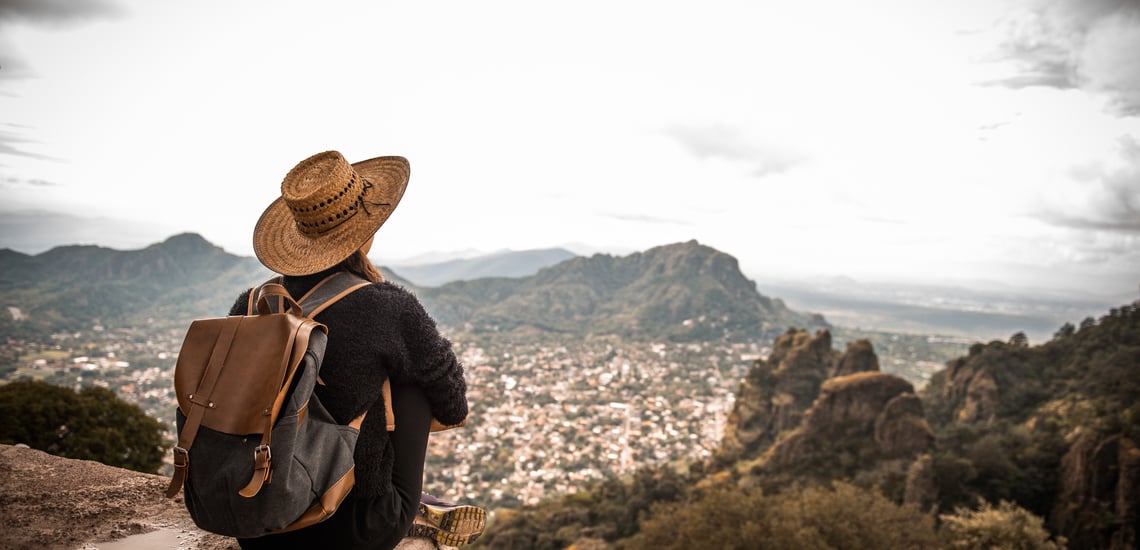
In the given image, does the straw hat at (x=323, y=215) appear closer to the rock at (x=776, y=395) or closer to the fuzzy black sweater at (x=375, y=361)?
the fuzzy black sweater at (x=375, y=361)

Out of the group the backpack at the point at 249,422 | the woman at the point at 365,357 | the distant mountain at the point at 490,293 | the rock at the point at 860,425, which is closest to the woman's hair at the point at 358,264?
the woman at the point at 365,357

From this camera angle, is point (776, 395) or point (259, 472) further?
point (776, 395)

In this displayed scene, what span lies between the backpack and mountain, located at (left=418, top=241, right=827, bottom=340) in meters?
80.6

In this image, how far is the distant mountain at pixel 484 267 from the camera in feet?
565

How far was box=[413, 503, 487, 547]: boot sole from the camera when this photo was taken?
2344mm

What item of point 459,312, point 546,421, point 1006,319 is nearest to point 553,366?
point 546,421

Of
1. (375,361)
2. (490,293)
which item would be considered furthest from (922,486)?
(490,293)

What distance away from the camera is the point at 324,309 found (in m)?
1.64

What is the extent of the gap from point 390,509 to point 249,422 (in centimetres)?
61

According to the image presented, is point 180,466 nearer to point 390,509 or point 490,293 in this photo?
point 390,509

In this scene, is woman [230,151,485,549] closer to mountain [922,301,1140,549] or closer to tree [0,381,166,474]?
tree [0,381,166,474]

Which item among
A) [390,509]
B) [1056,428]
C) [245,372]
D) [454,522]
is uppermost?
[245,372]

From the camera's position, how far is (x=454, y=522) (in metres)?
2.34

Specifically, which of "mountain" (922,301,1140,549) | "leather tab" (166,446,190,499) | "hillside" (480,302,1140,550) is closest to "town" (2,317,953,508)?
"hillside" (480,302,1140,550)
